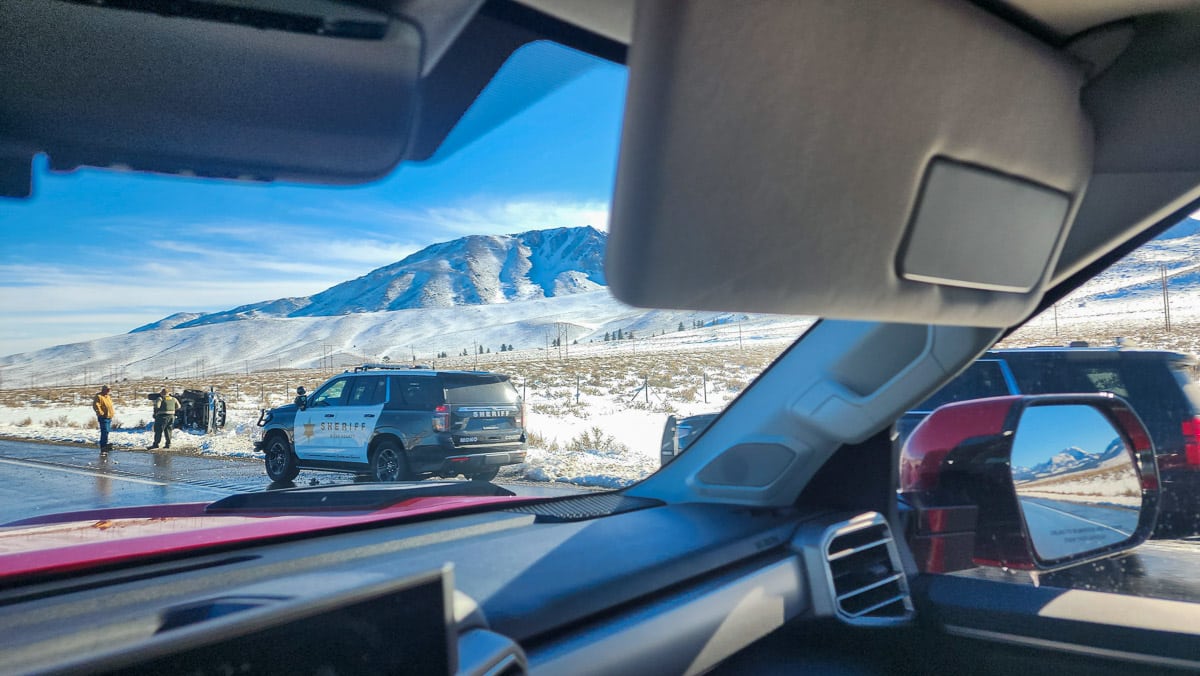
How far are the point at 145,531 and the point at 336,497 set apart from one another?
0.71 m

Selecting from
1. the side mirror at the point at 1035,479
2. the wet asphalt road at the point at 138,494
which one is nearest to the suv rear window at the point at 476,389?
the wet asphalt road at the point at 138,494

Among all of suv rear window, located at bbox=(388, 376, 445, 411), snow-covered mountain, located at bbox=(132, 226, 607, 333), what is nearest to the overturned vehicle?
snow-covered mountain, located at bbox=(132, 226, 607, 333)

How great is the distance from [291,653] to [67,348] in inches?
68.8

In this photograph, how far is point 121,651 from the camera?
2.85 feet

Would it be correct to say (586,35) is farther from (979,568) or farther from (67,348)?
(979,568)

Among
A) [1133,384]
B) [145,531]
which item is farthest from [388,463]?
[1133,384]

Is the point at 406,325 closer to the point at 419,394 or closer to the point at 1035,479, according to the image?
the point at 419,394

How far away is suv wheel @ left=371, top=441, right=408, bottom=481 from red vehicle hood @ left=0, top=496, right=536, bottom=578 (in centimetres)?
233

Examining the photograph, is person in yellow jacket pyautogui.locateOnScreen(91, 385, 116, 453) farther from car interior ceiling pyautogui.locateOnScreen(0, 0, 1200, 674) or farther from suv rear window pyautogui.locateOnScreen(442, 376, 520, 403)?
suv rear window pyautogui.locateOnScreen(442, 376, 520, 403)

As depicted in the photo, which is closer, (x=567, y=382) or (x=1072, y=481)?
(x=1072, y=481)

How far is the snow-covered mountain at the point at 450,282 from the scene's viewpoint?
3.31 metres

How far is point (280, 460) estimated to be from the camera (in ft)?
14.4

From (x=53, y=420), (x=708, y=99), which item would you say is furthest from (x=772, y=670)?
(x=53, y=420)

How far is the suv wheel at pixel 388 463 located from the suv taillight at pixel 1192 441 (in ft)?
14.6
